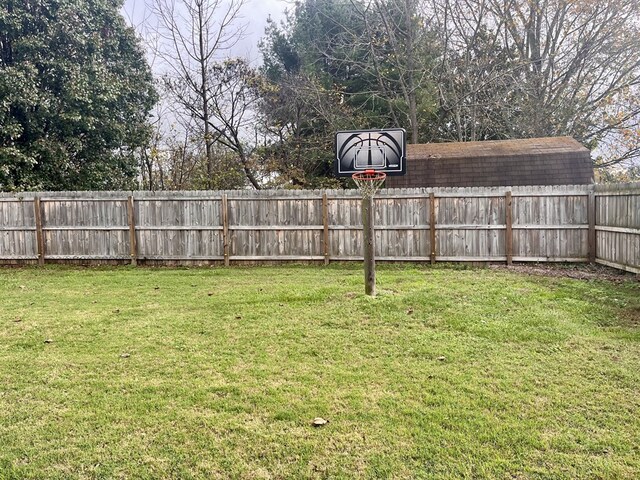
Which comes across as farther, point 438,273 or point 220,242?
point 220,242

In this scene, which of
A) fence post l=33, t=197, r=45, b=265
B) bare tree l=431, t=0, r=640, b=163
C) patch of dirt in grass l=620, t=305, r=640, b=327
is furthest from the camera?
bare tree l=431, t=0, r=640, b=163

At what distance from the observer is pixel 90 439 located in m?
2.79

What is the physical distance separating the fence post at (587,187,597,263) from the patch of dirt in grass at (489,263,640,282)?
0.97 feet

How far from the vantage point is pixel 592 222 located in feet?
29.0

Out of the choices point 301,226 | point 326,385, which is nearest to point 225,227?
point 301,226

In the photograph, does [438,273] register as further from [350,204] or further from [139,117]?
[139,117]

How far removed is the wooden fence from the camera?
9.07 meters

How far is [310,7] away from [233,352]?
18701mm

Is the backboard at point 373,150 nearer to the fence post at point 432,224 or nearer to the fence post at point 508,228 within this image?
the fence post at point 432,224

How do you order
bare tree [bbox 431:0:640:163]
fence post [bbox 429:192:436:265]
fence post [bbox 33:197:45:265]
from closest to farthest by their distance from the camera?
1. fence post [bbox 429:192:436:265]
2. fence post [bbox 33:197:45:265]
3. bare tree [bbox 431:0:640:163]

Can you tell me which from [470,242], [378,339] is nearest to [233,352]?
[378,339]

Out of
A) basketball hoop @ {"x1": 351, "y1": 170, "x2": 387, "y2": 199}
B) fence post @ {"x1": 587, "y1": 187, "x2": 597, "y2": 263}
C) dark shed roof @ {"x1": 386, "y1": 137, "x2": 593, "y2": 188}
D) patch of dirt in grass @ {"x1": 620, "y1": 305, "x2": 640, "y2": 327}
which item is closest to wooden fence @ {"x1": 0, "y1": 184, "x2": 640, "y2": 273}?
fence post @ {"x1": 587, "y1": 187, "x2": 597, "y2": 263}

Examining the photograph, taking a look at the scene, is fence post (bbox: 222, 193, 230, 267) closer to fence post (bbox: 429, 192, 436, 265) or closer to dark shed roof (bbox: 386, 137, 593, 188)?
fence post (bbox: 429, 192, 436, 265)

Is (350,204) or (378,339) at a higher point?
(350,204)
